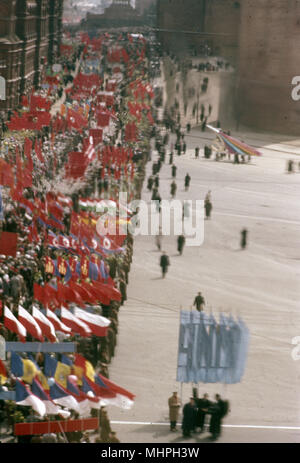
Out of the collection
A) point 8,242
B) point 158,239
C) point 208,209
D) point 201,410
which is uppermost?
point 8,242

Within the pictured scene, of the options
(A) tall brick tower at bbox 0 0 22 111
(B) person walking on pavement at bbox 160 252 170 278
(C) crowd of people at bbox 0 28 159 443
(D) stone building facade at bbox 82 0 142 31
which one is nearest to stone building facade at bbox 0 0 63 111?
(A) tall brick tower at bbox 0 0 22 111

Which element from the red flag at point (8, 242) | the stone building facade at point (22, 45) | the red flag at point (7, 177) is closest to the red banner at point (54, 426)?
the red flag at point (8, 242)

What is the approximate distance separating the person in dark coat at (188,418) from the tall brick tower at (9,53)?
33.7 m

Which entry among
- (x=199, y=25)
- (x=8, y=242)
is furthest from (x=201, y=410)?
(x=199, y=25)

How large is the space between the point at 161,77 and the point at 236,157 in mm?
12504

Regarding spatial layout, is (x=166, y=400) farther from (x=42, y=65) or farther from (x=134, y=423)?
(x=42, y=65)

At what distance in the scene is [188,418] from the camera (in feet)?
55.2

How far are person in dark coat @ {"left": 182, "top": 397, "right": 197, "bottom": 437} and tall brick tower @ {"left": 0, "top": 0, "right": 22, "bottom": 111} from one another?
33.7 metres

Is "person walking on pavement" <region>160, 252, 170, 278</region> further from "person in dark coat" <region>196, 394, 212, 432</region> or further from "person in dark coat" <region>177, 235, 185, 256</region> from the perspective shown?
"person in dark coat" <region>196, 394, 212, 432</region>

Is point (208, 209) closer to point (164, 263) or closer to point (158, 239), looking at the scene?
point (158, 239)

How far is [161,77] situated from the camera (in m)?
57.1

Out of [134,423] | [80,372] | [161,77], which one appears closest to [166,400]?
[134,423]

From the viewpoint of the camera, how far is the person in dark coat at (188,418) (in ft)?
54.9

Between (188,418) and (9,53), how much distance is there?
36.3 metres
